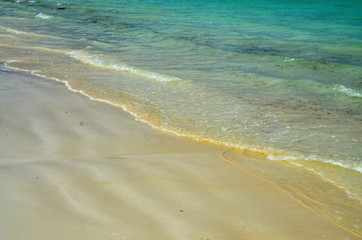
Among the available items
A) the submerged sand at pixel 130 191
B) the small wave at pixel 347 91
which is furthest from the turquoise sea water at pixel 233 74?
the submerged sand at pixel 130 191

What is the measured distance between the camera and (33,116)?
5.54m

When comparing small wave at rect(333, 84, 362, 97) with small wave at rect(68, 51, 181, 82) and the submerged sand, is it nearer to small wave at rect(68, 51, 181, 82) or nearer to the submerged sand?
small wave at rect(68, 51, 181, 82)

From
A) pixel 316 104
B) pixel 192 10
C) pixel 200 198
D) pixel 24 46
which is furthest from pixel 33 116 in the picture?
pixel 192 10

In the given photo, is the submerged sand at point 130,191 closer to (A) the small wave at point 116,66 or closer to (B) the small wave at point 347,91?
(A) the small wave at point 116,66

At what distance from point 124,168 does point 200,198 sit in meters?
0.91

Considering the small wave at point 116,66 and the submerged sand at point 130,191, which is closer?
the submerged sand at point 130,191

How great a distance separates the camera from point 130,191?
11.1ft

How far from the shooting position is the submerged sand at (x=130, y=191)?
281cm

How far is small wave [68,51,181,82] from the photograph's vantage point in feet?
28.1

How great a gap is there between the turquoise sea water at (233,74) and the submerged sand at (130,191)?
72cm

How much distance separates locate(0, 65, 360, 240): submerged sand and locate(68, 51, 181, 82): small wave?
11.1ft

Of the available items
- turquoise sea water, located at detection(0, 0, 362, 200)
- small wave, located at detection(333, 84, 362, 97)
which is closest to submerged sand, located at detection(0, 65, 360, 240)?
turquoise sea water, located at detection(0, 0, 362, 200)

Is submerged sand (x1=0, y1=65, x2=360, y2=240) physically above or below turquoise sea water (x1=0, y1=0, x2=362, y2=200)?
below

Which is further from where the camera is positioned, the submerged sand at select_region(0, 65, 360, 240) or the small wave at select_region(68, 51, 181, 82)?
the small wave at select_region(68, 51, 181, 82)
